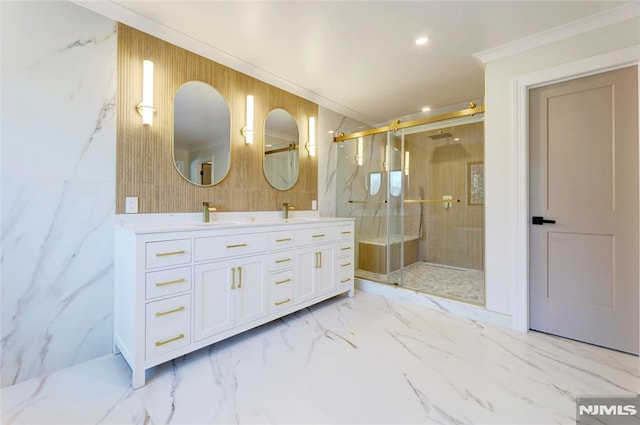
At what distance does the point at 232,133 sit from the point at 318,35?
3.59 feet

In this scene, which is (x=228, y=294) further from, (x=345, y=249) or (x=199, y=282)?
(x=345, y=249)

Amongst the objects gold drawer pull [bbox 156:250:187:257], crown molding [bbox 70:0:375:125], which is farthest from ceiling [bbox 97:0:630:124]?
gold drawer pull [bbox 156:250:187:257]

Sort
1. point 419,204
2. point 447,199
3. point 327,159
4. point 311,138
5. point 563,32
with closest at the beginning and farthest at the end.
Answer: point 563,32 → point 311,138 → point 327,159 → point 447,199 → point 419,204

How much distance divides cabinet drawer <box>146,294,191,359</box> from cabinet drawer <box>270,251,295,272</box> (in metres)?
0.68

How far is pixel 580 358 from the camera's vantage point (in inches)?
72.4

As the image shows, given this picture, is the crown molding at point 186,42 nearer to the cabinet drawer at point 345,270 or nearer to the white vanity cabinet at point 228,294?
Result: the white vanity cabinet at point 228,294

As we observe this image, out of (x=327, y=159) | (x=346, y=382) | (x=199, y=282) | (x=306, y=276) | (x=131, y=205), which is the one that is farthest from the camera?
(x=327, y=159)

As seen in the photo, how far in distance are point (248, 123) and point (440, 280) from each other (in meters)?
2.87

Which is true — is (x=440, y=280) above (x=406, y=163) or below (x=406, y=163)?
below

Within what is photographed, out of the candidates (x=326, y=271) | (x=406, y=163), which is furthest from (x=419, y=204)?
(x=326, y=271)

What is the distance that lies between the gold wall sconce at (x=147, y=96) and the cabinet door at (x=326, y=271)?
5.73 ft

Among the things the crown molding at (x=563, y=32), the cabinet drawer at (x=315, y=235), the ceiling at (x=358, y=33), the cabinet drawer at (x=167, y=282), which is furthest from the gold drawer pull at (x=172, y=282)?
the crown molding at (x=563, y=32)

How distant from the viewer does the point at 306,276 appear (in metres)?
2.52

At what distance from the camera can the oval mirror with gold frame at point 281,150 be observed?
2.82 m
